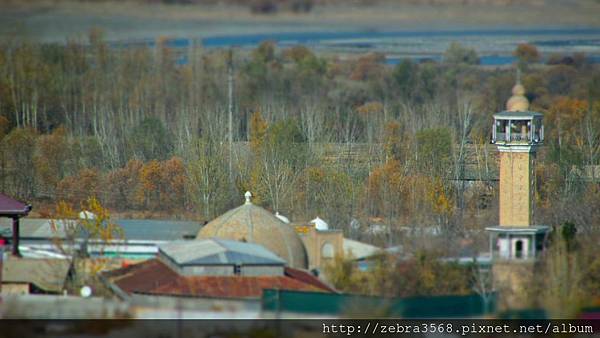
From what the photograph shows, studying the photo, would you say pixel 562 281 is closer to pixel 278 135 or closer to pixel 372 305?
pixel 372 305

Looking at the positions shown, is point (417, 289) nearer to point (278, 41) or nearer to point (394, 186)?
point (394, 186)

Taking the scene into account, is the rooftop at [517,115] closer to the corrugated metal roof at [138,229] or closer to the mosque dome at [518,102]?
the mosque dome at [518,102]

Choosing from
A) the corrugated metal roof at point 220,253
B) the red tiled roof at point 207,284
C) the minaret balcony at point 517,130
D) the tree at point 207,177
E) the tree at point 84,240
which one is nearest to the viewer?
the red tiled roof at point 207,284

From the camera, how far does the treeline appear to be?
1389 inches

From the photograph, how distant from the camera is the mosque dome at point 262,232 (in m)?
25.2

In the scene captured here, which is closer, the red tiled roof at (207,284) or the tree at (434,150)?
the red tiled roof at (207,284)

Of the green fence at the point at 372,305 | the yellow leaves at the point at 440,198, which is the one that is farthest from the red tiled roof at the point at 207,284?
the yellow leaves at the point at 440,198

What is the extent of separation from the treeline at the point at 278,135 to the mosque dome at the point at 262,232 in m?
4.40

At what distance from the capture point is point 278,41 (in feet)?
303

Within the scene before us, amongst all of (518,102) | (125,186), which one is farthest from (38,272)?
(125,186)

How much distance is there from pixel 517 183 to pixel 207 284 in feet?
18.1

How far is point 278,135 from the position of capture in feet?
141

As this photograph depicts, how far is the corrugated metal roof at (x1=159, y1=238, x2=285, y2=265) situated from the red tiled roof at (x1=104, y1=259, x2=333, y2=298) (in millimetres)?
193

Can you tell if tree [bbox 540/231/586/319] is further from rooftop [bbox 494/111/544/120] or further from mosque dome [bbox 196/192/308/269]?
mosque dome [bbox 196/192/308/269]
